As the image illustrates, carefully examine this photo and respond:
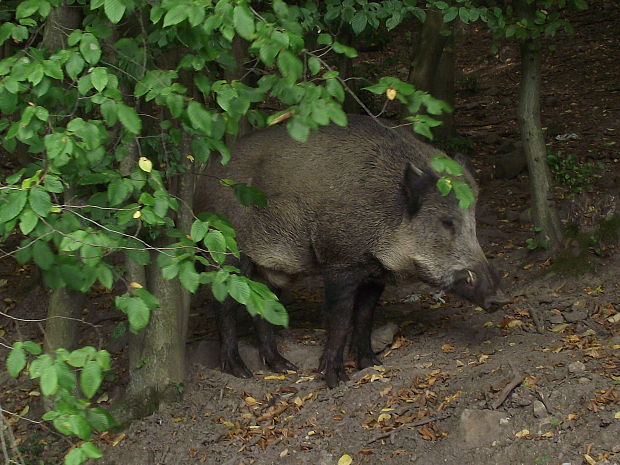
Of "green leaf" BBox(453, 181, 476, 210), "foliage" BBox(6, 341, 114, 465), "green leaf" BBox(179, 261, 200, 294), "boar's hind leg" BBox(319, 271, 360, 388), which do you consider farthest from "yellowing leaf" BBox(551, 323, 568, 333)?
"foliage" BBox(6, 341, 114, 465)

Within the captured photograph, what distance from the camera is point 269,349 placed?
7.62 m

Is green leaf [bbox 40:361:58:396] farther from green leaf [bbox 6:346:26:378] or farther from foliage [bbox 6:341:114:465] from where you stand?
green leaf [bbox 6:346:26:378]

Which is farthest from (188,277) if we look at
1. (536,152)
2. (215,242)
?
(536,152)

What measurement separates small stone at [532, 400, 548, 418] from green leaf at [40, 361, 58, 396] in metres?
3.35

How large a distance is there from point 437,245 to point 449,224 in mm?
190

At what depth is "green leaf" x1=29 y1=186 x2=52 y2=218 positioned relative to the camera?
341cm

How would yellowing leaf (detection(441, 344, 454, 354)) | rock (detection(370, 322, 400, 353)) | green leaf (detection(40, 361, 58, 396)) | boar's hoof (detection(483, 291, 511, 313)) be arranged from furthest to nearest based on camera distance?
rock (detection(370, 322, 400, 353)), yellowing leaf (detection(441, 344, 454, 354)), boar's hoof (detection(483, 291, 511, 313)), green leaf (detection(40, 361, 58, 396))

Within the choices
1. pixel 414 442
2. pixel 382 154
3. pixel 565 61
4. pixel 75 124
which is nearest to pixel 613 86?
pixel 565 61

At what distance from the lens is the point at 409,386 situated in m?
6.67

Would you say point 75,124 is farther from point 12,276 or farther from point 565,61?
point 565,61

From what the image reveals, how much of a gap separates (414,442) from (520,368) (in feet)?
3.13

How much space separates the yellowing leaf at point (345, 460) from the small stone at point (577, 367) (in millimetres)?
1575

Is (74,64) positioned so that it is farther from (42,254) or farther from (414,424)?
(414,424)

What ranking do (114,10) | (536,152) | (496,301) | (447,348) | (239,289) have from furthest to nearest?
(536,152), (447,348), (496,301), (114,10), (239,289)
